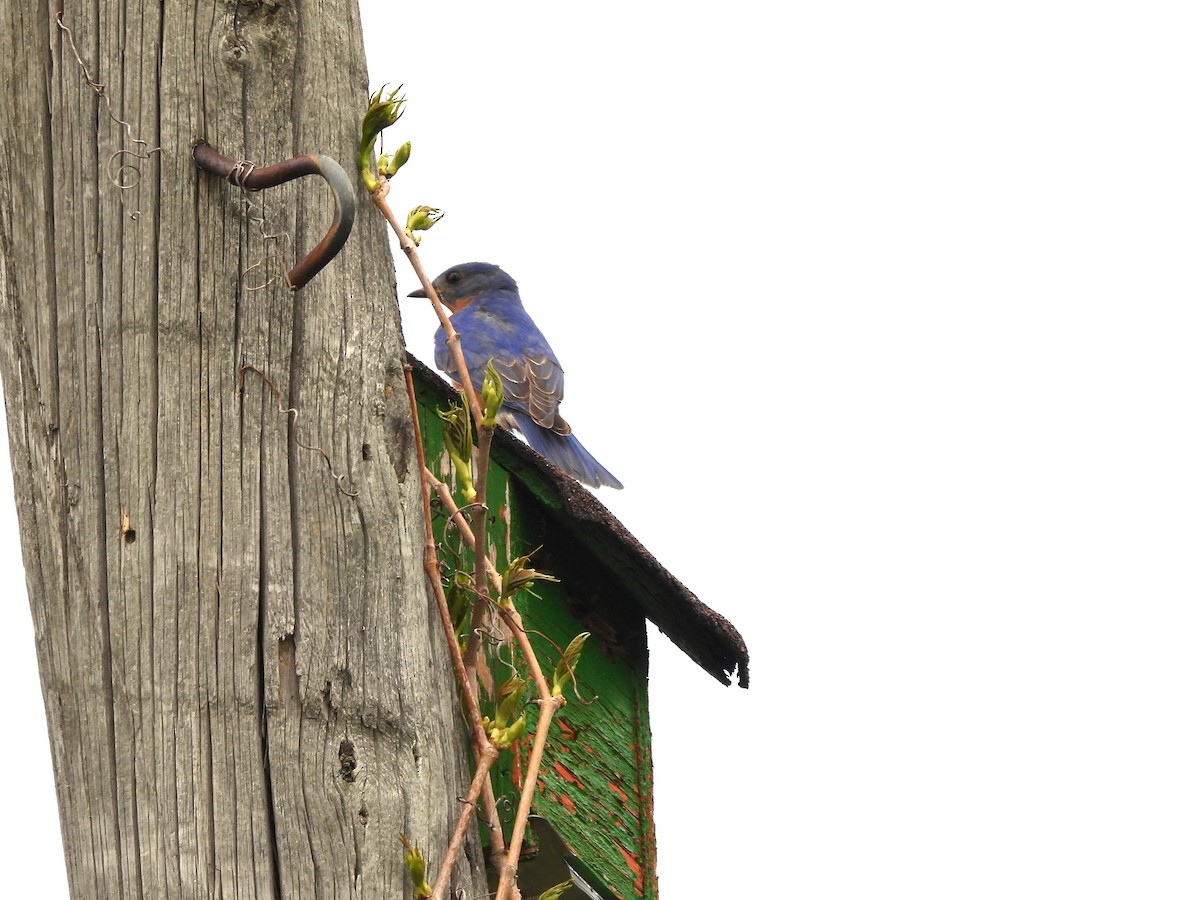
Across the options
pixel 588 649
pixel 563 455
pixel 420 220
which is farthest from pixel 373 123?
pixel 563 455

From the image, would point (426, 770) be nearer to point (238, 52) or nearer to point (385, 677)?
point (385, 677)

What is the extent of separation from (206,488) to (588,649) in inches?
74.6

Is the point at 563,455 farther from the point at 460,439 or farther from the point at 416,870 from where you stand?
the point at 416,870

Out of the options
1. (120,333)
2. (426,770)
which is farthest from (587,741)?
(120,333)

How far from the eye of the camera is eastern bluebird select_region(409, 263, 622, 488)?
6.64m

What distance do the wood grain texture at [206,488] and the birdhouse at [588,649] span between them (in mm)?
919

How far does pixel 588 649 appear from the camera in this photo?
14.0 feet

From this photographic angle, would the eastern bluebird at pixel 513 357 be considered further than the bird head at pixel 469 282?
No

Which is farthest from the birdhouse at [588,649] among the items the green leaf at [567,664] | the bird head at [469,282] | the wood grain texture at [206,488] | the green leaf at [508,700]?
the bird head at [469,282]

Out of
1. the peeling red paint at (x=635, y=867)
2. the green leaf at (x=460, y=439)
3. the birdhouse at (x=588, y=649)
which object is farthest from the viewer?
the peeling red paint at (x=635, y=867)

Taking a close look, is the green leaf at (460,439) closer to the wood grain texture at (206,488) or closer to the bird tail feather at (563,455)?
the wood grain texture at (206,488)

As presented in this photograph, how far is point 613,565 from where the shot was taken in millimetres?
4117

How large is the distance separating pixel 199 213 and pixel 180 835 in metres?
0.91

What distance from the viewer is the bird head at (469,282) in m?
8.12
